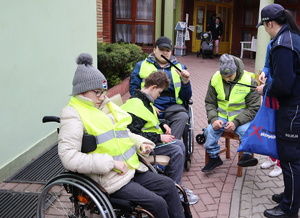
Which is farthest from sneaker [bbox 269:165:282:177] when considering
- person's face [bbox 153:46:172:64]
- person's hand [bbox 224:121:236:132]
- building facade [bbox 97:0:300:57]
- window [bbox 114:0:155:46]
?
window [bbox 114:0:155:46]

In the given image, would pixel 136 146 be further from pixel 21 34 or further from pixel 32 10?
pixel 32 10

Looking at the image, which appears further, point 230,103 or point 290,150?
point 230,103

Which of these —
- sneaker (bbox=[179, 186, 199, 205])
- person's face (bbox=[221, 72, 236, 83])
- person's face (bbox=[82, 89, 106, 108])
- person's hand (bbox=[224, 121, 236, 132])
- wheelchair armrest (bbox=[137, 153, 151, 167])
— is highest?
person's face (bbox=[82, 89, 106, 108])

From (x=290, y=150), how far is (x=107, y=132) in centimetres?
176

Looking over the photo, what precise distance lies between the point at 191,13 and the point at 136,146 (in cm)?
1612

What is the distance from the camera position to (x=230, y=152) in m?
5.30

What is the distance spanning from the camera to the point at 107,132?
8.75ft

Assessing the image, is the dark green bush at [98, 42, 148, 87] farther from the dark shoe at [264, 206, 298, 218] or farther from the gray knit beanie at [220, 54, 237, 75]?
the dark shoe at [264, 206, 298, 218]

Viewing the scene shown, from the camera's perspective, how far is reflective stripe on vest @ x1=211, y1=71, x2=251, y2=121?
4344mm

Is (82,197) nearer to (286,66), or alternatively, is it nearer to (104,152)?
(104,152)

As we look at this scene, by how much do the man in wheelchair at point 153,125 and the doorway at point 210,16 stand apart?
50.4ft

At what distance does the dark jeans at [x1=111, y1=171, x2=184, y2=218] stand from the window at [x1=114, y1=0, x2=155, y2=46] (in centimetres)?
1114

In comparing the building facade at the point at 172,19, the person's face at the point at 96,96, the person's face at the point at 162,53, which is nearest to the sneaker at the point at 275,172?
the person's face at the point at 162,53

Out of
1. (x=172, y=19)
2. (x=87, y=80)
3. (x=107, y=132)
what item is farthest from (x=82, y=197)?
(x=172, y=19)
